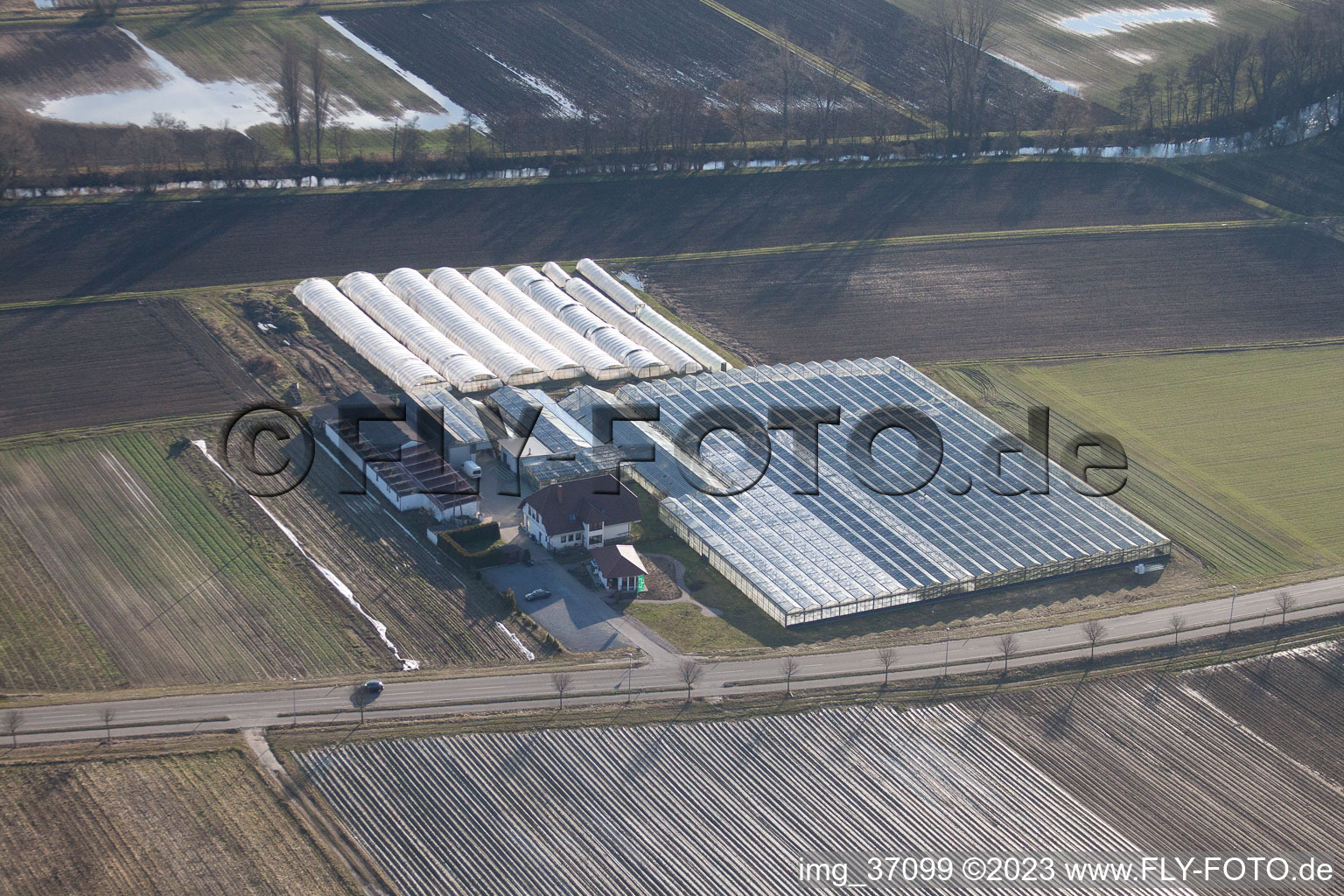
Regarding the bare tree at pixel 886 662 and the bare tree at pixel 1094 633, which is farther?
the bare tree at pixel 1094 633

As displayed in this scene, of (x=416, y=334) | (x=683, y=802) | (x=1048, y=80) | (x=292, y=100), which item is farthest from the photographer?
(x=1048, y=80)

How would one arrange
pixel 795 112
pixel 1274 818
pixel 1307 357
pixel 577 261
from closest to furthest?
pixel 1274 818
pixel 1307 357
pixel 577 261
pixel 795 112

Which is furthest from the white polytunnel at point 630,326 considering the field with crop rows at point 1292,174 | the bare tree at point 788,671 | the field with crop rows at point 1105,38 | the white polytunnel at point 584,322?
the field with crop rows at point 1105,38

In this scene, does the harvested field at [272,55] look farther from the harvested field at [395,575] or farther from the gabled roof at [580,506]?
the gabled roof at [580,506]

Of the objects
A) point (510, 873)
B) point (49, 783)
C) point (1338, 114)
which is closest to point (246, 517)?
point (49, 783)

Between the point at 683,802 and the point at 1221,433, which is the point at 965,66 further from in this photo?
the point at 683,802

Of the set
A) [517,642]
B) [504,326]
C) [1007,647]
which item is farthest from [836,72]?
[517,642]

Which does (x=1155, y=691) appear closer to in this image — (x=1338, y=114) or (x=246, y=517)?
(x=246, y=517)
